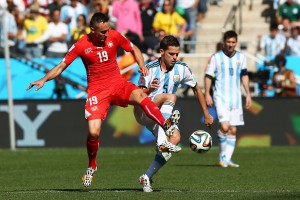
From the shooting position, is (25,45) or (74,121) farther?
(25,45)

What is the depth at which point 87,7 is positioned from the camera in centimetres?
2777

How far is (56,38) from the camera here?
25906 mm

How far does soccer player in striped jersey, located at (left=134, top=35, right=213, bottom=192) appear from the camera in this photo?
12789 mm

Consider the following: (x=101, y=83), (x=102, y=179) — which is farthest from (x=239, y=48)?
(x=101, y=83)

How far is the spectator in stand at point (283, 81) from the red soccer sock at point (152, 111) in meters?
12.0

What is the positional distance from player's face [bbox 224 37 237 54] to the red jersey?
442 cm

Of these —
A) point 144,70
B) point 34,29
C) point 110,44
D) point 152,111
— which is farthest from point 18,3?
point 152,111

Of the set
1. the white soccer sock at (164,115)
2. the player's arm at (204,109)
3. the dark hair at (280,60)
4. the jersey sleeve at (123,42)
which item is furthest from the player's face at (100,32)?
the dark hair at (280,60)

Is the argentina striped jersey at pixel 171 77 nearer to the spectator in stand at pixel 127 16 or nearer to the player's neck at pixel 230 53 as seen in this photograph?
the player's neck at pixel 230 53

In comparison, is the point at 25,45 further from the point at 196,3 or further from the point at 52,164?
the point at 52,164

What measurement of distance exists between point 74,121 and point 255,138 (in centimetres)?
441

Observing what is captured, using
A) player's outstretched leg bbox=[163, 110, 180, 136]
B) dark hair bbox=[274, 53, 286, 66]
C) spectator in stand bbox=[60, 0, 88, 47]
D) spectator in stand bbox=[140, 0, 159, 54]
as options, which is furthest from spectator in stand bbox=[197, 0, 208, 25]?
player's outstretched leg bbox=[163, 110, 180, 136]

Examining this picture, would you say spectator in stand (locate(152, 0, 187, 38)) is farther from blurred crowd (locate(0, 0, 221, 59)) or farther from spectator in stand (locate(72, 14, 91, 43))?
spectator in stand (locate(72, 14, 91, 43))

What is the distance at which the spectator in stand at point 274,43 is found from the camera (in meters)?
25.7
